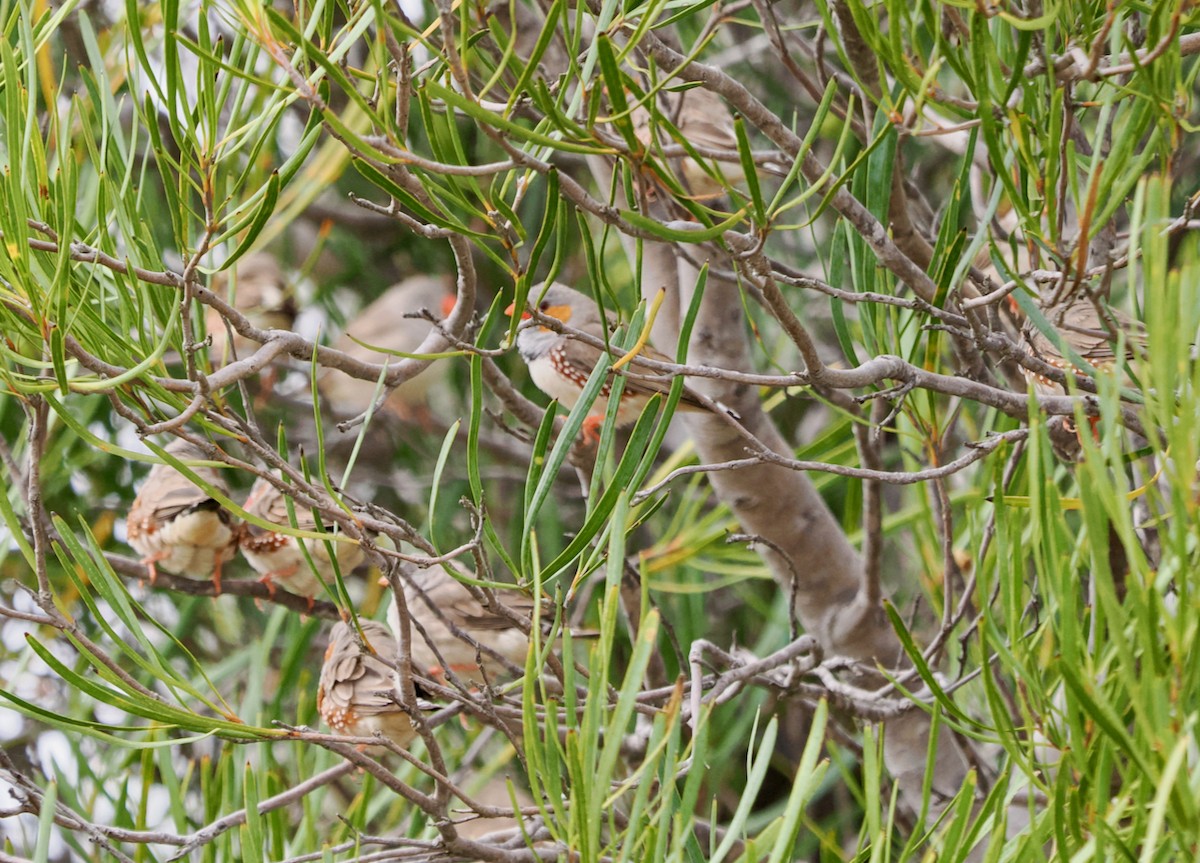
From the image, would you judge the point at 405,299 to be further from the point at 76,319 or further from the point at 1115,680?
the point at 1115,680

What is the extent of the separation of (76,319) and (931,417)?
3.00 ft

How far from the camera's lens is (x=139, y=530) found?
7.37ft

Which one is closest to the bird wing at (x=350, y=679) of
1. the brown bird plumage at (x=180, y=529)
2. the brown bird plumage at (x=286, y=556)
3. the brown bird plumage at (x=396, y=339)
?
the brown bird plumage at (x=286, y=556)

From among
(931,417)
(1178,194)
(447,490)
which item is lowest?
(447,490)

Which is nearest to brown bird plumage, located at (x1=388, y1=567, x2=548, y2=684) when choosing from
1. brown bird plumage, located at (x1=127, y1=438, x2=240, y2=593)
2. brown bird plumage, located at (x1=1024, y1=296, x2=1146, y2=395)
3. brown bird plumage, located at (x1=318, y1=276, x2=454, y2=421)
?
brown bird plumage, located at (x1=127, y1=438, x2=240, y2=593)

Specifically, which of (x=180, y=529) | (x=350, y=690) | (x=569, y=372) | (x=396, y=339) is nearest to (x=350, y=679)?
(x=350, y=690)

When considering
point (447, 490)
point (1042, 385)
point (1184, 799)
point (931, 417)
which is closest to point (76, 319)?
point (1184, 799)

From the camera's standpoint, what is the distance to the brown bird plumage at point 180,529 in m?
2.18

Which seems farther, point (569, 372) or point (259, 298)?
point (259, 298)

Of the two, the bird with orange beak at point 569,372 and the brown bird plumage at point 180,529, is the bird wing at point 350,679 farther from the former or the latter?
the bird with orange beak at point 569,372

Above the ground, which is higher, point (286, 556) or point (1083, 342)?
point (1083, 342)

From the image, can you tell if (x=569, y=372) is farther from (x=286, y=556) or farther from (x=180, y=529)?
(x=180, y=529)

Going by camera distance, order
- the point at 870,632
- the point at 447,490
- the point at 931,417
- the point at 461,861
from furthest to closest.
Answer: the point at 447,490 < the point at 870,632 < the point at 931,417 < the point at 461,861

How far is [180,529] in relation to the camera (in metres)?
2.18
